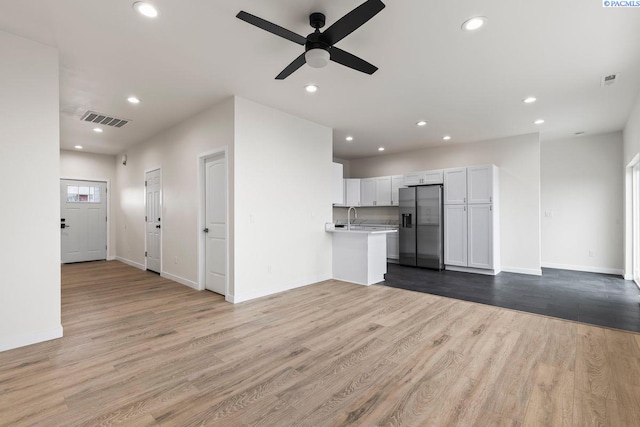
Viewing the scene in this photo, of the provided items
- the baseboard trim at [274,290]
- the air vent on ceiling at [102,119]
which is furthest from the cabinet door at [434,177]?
the air vent on ceiling at [102,119]

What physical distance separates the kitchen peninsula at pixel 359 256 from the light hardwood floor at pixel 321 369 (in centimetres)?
128

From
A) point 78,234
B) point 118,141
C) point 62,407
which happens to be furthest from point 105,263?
point 62,407

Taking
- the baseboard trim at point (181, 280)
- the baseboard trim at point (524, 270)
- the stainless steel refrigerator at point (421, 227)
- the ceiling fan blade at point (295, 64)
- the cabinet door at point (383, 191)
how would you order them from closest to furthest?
the ceiling fan blade at point (295, 64) < the baseboard trim at point (181, 280) < the baseboard trim at point (524, 270) < the stainless steel refrigerator at point (421, 227) < the cabinet door at point (383, 191)

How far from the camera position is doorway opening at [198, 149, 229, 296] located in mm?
4344

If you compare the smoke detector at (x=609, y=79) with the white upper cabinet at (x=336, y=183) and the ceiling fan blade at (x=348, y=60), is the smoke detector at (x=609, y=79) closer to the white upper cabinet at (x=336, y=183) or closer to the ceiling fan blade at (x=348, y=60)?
the ceiling fan blade at (x=348, y=60)

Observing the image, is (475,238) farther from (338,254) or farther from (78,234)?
(78,234)

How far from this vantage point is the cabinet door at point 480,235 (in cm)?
599

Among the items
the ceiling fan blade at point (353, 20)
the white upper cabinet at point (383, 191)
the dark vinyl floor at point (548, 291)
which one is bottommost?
the dark vinyl floor at point (548, 291)

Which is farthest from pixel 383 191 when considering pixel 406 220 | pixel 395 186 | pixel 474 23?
pixel 474 23

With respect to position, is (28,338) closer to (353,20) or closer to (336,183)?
(353,20)

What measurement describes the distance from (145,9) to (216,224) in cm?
282

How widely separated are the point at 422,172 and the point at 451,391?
5571mm

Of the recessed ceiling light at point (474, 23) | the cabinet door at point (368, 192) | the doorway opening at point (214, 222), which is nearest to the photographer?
the recessed ceiling light at point (474, 23)

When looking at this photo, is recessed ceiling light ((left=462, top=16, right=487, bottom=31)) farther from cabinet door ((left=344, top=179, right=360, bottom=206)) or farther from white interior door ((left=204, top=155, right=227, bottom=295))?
cabinet door ((left=344, top=179, right=360, bottom=206))
